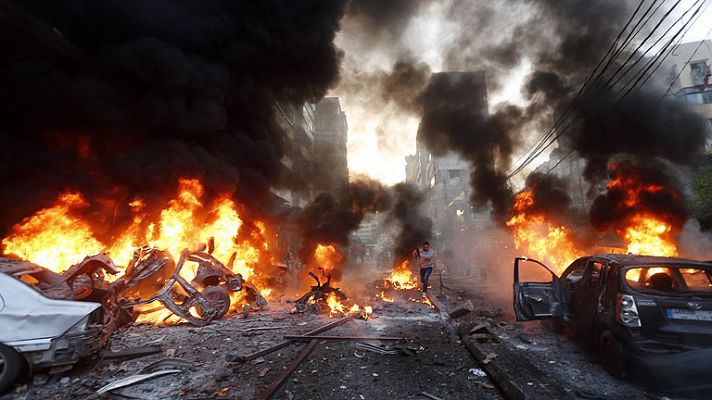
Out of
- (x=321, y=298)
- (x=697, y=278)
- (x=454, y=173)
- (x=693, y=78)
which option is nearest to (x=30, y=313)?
(x=321, y=298)

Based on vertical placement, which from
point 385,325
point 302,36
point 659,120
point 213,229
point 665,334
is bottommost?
point 385,325

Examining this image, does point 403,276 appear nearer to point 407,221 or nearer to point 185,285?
point 407,221

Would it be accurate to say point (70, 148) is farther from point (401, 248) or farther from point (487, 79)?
point (487, 79)

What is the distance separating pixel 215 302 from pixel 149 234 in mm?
5627

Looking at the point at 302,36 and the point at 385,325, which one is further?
the point at 302,36

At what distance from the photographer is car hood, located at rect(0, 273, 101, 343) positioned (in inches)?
154

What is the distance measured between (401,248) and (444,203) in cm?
2508

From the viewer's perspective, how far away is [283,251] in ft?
69.5

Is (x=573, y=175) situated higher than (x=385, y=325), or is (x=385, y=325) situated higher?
(x=573, y=175)

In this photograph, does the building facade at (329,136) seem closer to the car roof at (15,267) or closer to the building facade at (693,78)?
the building facade at (693,78)

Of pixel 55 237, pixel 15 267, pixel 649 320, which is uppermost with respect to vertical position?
pixel 55 237

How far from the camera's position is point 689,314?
3.91 metres

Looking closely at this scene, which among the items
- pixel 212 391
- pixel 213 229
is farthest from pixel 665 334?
pixel 213 229

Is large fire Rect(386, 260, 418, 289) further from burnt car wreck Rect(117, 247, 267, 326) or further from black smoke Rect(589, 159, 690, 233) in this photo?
burnt car wreck Rect(117, 247, 267, 326)
